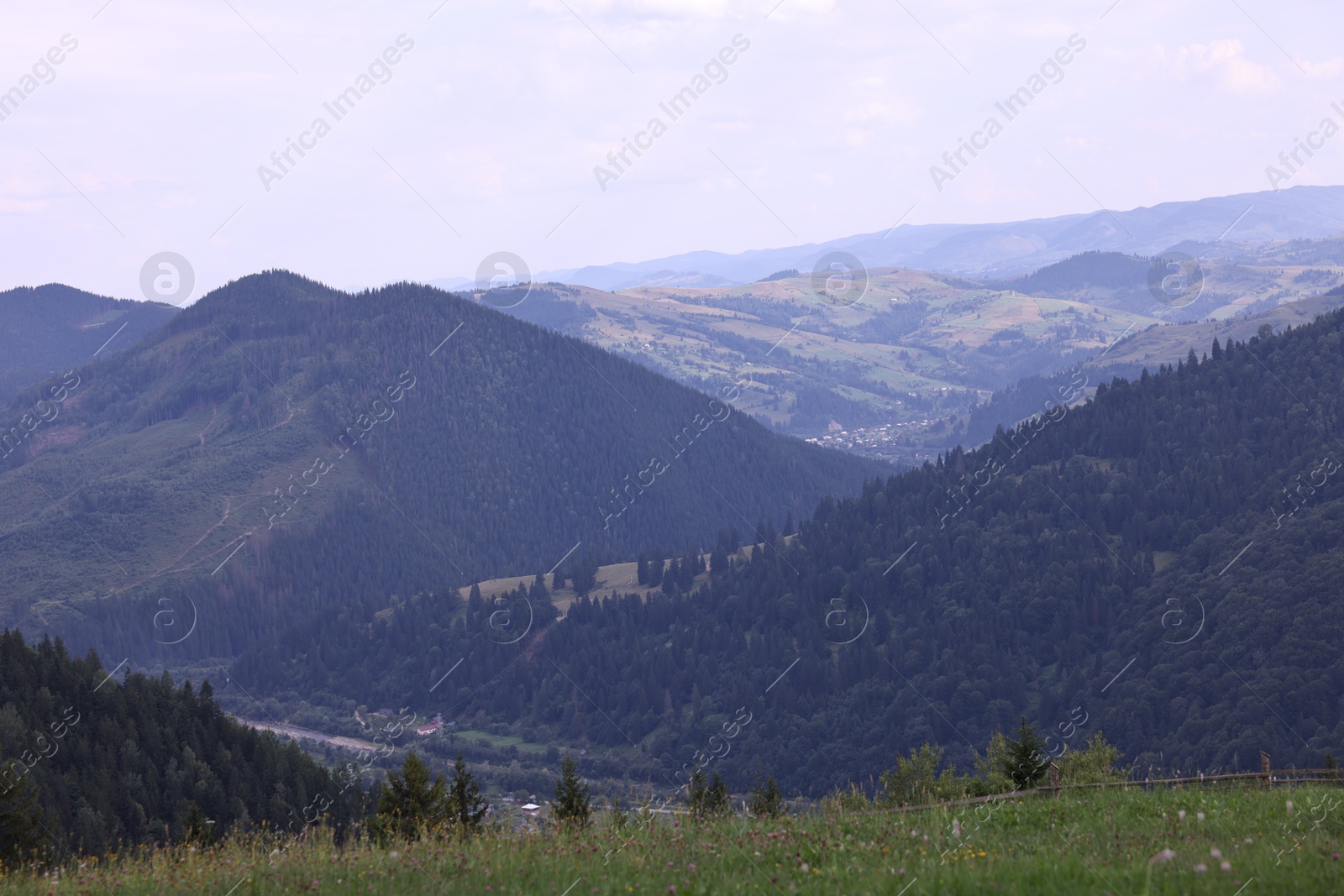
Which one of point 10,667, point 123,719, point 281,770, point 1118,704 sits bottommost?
point 1118,704

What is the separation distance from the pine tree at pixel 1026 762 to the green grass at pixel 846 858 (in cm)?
976

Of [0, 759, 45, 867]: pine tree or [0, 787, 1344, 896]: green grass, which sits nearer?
[0, 787, 1344, 896]: green grass

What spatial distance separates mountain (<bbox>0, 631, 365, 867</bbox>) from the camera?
101 metres

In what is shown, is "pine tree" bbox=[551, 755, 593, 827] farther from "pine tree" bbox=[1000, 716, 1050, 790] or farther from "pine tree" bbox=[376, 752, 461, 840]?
"pine tree" bbox=[1000, 716, 1050, 790]

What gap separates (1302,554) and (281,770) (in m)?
169

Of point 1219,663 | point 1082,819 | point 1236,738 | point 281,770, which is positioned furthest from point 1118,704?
point 1082,819

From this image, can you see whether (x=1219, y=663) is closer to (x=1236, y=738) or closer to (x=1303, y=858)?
(x=1236, y=738)

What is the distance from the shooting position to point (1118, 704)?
7397 inches

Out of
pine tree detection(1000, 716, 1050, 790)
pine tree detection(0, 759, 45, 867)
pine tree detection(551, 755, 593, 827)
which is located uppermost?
pine tree detection(0, 759, 45, 867)

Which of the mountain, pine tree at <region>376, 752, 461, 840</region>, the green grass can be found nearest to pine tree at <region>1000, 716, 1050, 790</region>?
the green grass

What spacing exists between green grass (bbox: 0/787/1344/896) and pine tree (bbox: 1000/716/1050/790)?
976 cm

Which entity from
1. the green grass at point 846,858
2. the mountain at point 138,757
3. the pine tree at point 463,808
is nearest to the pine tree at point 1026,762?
the green grass at point 846,858

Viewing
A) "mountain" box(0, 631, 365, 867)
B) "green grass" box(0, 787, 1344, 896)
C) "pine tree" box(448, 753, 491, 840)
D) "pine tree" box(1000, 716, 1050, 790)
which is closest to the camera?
"green grass" box(0, 787, 1344, 896)

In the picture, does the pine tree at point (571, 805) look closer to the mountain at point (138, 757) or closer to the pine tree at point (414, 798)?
the pine tree at point (414, 798)
